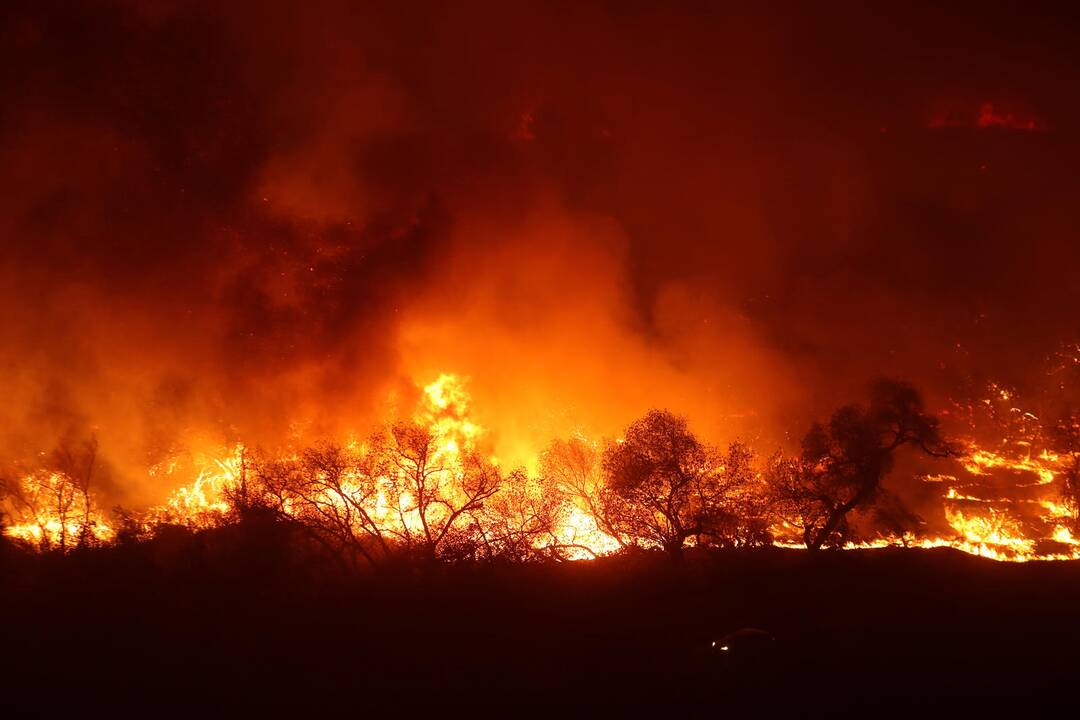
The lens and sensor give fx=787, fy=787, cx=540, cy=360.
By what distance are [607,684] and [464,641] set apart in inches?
335

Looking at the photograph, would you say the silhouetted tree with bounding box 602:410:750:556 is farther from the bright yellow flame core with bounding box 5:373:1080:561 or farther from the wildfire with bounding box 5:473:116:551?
the wildfire with bounding box 5:473:116:551

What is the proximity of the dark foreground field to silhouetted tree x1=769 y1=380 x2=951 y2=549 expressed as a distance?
108 inches

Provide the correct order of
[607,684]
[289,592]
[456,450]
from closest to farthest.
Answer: [607,684]
[289,592]
[456,450]

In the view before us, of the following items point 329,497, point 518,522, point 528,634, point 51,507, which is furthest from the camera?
point 51,507

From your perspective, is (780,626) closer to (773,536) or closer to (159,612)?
(773,536)

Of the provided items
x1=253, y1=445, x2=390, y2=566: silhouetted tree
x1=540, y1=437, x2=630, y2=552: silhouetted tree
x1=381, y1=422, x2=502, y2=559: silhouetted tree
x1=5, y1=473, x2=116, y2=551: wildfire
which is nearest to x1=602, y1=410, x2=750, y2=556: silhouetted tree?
x1=540, y1=437, x2=630, y2=552: silhouetted tree

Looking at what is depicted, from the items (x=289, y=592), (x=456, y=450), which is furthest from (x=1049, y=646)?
(x=456, y=450)

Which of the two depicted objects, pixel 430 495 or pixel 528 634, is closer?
pixel 528 634

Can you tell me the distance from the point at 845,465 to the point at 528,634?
2346 centimetres

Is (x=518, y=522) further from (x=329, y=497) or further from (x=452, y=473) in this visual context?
(x=329, y=497)

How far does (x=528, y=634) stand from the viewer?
134 feet

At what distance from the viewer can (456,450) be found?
6544 centimetres

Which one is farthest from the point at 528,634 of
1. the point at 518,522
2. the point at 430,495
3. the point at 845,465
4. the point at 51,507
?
the point at 51,507

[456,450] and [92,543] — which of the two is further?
[456,450]
